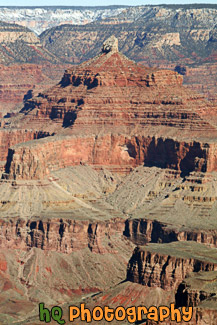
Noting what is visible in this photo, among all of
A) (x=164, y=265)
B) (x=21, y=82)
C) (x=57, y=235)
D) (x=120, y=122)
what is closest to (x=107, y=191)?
A: (x=120, y=122)

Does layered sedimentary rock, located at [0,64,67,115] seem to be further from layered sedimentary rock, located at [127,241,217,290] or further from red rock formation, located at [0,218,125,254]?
layered sedimentary rock, located at [127,241,217,290]

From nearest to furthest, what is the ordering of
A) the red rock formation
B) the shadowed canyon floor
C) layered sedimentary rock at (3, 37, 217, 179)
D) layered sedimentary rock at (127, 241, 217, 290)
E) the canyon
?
layered sedimentary rock at (127, 241, 217, 290) → the canyon → the shadowed canyon floor → the red rock formation → layered sedimentary rock at (3, 37, 217, 179)

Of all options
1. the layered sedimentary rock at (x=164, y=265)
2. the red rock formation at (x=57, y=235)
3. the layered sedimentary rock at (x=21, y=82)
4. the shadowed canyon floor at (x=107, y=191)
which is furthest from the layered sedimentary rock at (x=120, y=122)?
the layered sedimentary rock at (x=21, y=82)

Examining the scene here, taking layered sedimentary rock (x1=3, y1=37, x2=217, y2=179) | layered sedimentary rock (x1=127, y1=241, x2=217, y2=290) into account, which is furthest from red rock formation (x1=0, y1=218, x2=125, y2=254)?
layered sedimentary rock (x1=127, y1=241, x2=217, y2=290)

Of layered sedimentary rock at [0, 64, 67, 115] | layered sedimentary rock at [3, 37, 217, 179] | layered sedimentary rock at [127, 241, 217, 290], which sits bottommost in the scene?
layered sedimentary rock at [127, 241, 217, 290]

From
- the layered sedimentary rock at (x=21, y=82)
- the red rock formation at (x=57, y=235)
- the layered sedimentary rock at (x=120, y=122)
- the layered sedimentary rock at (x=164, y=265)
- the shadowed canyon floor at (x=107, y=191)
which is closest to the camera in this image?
the layered sedimentary rock at (x=164, y=265)

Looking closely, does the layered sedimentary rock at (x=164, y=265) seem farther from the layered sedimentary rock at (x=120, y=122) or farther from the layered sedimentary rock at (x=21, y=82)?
the layered sedimentary rock at (x=21, y=82)

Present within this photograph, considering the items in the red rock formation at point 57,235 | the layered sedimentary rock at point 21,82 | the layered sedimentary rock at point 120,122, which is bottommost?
the red rock formation at point 57,235

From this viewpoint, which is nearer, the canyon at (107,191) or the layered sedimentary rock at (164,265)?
the layered sedimentary rock at (164,265)

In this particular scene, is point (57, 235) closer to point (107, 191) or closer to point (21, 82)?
point (107, 191)
